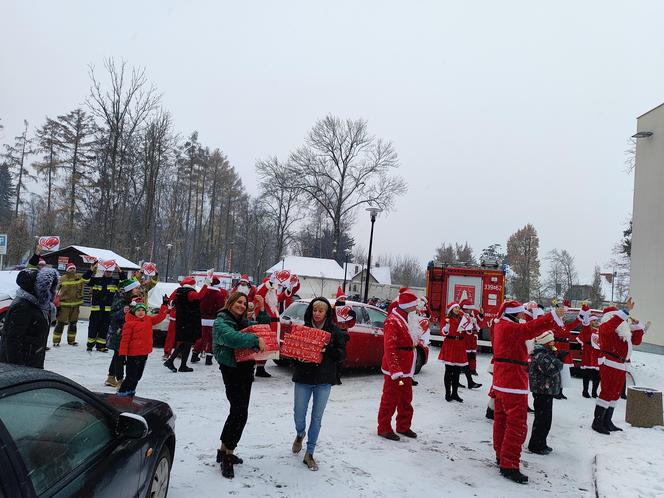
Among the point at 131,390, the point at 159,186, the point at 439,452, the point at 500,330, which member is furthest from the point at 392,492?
the point at 159,186

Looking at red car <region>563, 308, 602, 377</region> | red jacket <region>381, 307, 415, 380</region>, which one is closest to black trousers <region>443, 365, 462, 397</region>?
red jacket <region>381, 307, 415, 380</region>

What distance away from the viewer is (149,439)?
10.7 ft

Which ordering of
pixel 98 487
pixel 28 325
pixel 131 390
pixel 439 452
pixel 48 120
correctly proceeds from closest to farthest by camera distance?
1. pixel 98 487
2. pixel 28 325
3. pixel 439 452
4. pixel 131 390
5. pixel 48 120

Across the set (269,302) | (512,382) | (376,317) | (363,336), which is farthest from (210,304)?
(512,382)

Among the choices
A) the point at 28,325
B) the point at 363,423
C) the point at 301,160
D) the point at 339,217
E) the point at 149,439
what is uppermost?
the point at 301,160

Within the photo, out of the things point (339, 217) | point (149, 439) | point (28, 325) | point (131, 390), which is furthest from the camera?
point (339, 217)

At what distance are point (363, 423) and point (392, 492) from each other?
2.34 metres

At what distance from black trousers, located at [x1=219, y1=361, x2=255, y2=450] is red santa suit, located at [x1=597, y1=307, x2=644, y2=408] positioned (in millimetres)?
5578

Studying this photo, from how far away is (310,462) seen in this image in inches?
197

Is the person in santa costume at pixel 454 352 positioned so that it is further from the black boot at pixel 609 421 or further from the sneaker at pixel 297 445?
the sneaker at pixel 297 445

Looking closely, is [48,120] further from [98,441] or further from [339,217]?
[98,441]

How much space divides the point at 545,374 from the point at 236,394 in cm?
384

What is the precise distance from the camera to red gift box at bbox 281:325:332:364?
4.94 meters

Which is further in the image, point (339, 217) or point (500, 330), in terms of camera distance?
point (339, 217)
